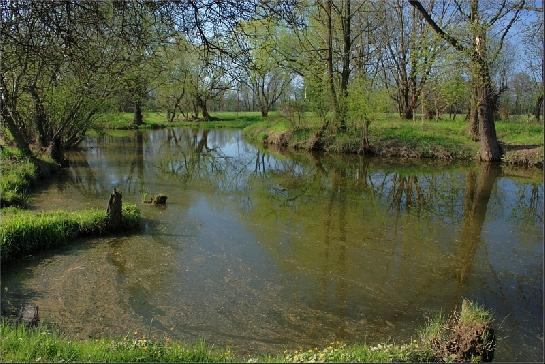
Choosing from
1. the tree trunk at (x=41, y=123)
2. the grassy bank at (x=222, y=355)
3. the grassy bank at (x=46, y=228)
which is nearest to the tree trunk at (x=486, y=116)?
the grassy bank at (x=46, y=228)

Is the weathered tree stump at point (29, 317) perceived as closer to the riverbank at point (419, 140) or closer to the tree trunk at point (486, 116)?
the tree trunk at point (486, 116)

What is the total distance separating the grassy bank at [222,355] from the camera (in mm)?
4363

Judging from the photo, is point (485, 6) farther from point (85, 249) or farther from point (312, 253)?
point (85, 249)

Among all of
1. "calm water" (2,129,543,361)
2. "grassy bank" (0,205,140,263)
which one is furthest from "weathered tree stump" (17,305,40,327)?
"grassy bank" (0,205,140,263)

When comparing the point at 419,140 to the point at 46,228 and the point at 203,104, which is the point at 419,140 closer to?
the point at 46,228

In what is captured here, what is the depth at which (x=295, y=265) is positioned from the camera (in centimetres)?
907

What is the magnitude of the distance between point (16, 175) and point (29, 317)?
1050 centimetres

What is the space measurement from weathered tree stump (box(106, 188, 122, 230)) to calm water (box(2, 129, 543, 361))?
1.63 ft

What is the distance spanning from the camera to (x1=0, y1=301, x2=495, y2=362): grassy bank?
4363 mm

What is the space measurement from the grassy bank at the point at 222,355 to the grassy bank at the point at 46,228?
4.22 metres

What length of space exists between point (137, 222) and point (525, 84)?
29804 mm

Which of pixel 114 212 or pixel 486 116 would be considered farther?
pixel 486 116

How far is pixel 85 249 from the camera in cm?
973

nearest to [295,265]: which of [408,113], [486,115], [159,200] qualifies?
[159,200]
